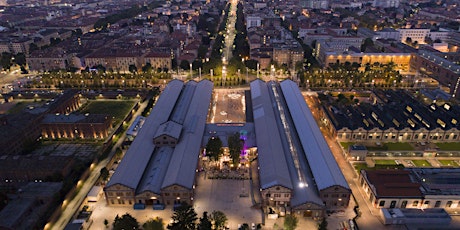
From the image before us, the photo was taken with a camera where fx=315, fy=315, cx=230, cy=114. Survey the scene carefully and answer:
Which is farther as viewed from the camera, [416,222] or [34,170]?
[34,170]

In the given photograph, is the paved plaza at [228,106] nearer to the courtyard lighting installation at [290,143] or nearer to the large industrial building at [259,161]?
the large industrial building at [259,161]

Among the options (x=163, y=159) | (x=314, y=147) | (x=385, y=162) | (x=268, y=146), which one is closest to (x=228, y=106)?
(x=268, y=146)

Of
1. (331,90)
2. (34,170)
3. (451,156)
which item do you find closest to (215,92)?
(331,90)

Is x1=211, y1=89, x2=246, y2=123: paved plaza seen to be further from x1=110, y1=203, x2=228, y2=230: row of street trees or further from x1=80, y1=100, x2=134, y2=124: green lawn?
x1=110, y1=203, x2=228, y2=230: row of street trees

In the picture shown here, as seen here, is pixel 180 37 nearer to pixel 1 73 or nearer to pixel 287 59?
pixel 287 59

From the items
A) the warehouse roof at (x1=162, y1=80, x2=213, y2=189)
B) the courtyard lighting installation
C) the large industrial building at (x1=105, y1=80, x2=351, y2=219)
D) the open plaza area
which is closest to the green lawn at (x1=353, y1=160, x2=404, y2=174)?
the large industrial building at (x1=105, y1=80, x2=351, y2=219)

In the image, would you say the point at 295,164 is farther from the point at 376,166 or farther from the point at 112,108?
the point at 112,108

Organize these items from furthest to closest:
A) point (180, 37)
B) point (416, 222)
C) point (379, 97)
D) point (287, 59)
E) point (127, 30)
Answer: point (127, 30), point (180, 37), point (287, 59), point (379, 97), point (416, 222)
